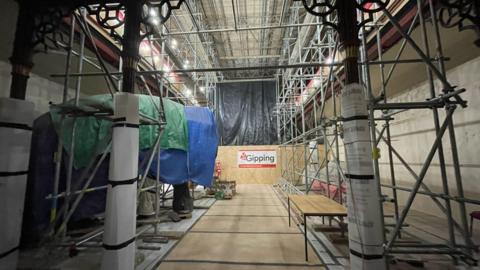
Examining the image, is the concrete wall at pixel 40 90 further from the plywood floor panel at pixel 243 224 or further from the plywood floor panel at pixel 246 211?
the plywood floor panel at pixel 246 211

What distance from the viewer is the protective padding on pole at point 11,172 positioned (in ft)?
6.20

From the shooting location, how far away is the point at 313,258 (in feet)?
8.10

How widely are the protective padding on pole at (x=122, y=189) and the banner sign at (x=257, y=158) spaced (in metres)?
8.37

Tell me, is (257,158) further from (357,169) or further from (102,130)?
(357,169)

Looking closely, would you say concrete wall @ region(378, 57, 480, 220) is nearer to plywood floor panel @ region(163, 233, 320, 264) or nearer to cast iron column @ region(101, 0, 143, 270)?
plywood floor panel @ region(163, 233, 320, 264)

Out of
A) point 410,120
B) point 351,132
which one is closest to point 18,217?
point 351,132

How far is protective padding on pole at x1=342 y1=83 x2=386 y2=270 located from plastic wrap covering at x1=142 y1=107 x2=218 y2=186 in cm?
289

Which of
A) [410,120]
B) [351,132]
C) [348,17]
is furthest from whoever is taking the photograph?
[410,120]

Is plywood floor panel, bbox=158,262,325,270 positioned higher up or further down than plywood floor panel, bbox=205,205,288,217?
further down

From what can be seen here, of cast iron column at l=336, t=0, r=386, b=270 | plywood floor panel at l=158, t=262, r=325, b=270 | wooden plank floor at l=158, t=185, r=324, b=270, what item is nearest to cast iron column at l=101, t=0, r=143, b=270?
plywood floor panel at l=158, t=262, r=325, b=270

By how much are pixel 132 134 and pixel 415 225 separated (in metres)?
4.39

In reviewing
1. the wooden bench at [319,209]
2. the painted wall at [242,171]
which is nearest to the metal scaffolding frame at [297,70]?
the wooden bench at [319,209]

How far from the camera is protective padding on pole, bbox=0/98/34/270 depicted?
6.20 feet

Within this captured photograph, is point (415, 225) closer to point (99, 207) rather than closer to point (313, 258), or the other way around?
point (313, 258)
